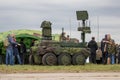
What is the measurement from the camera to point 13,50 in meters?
30.5

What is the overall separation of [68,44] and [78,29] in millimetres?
2768

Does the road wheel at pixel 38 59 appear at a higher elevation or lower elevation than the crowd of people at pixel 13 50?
lower

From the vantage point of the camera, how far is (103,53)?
31734 millimetres

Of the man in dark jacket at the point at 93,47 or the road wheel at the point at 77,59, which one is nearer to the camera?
the road wheel at the point at 77,59

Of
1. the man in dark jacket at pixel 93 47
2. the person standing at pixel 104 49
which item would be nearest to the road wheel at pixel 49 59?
the person standing at pixel 104 49

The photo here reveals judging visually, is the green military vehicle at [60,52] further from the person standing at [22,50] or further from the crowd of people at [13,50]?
the person standing at [22,50]

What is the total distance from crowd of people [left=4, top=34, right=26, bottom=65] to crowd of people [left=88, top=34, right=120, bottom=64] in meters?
4.17

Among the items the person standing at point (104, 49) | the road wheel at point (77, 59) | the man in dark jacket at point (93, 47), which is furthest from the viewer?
the man in dark jacket at point (93, 47)

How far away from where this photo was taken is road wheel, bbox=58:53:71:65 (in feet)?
97.7

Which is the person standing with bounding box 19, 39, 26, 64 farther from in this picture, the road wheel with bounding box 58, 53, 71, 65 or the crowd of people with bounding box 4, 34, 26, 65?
the road wheel with bounding box 58, 53, 71, 65

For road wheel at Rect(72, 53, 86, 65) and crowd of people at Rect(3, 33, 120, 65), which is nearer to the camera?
crowd of people at Rect(3, 33, 120, 65)

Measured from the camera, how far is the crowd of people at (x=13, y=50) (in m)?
29.3

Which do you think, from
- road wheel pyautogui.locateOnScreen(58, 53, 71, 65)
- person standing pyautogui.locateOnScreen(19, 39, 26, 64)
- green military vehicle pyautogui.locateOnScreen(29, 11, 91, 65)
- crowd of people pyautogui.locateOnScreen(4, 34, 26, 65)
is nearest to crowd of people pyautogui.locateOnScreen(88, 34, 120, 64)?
green military vehicle pyautogui.locateOnScreen(29, 11, 91, 65)

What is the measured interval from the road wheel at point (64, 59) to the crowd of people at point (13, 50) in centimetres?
252
